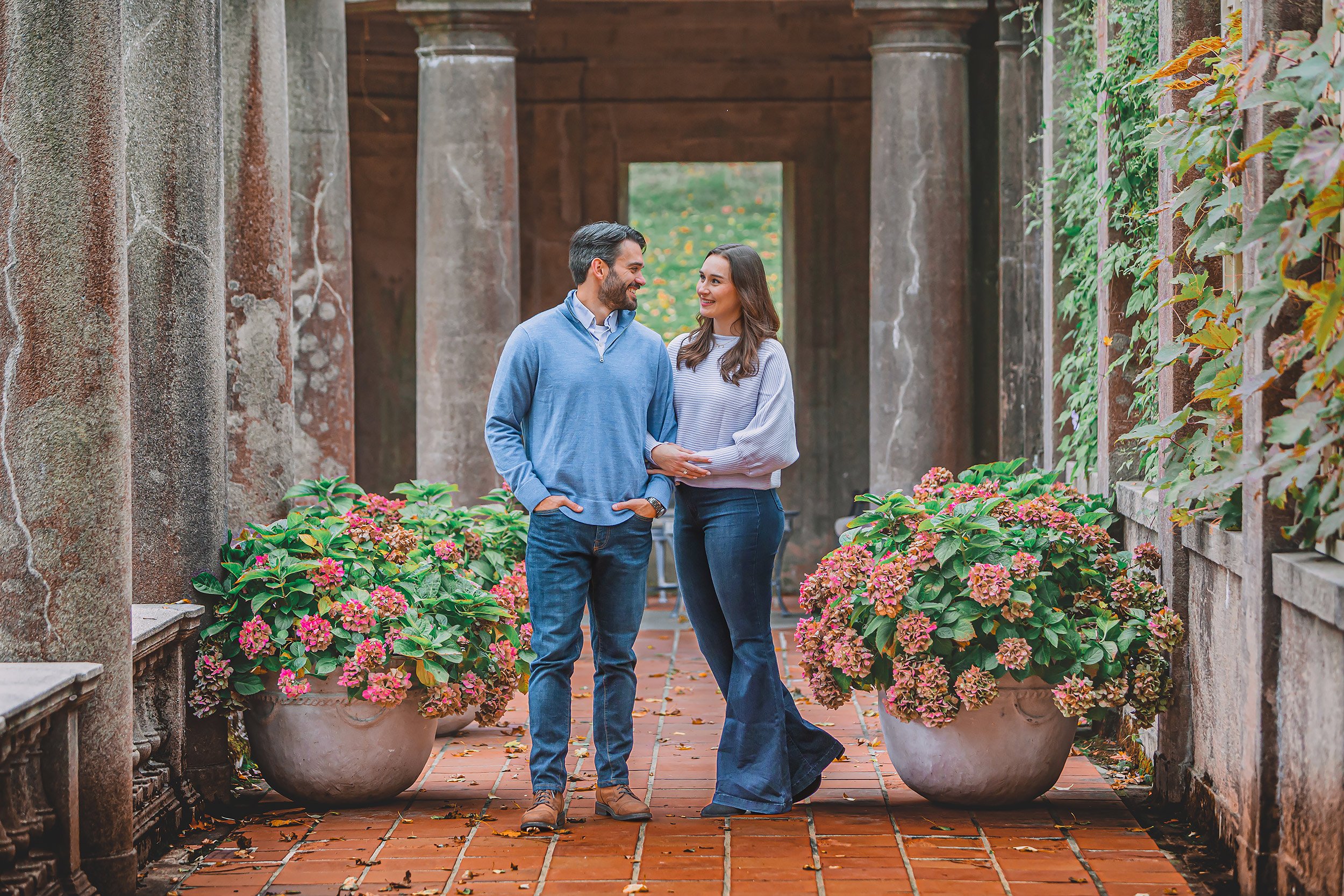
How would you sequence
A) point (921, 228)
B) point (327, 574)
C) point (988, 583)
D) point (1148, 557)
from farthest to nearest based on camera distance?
point (921, 228)
point (1148, 557)
point (327, 574)
point (988, 583)

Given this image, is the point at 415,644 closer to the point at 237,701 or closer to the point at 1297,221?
the point at 237,701

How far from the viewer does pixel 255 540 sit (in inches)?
190

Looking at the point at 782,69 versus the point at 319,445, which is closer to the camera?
the point at 319,445

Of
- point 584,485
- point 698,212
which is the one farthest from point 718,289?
point 698,212

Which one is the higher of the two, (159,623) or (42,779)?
(159,623)

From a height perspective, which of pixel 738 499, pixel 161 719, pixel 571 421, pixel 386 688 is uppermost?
pixel 571 421

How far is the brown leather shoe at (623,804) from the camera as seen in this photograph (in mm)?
4445

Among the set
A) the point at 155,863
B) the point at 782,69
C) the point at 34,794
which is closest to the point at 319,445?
the point at 155,863

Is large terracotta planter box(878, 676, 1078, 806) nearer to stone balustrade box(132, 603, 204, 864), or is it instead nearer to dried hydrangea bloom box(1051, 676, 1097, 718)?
dried hydrangea bloom box(1051, 676, 1097, 718)

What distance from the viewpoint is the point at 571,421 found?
4316mm

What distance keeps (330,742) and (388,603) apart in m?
0.48

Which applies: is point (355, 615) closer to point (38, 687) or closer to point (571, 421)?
point (571, 421)

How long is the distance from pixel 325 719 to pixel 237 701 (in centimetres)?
30

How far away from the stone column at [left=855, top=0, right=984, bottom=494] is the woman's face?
3960 mm
